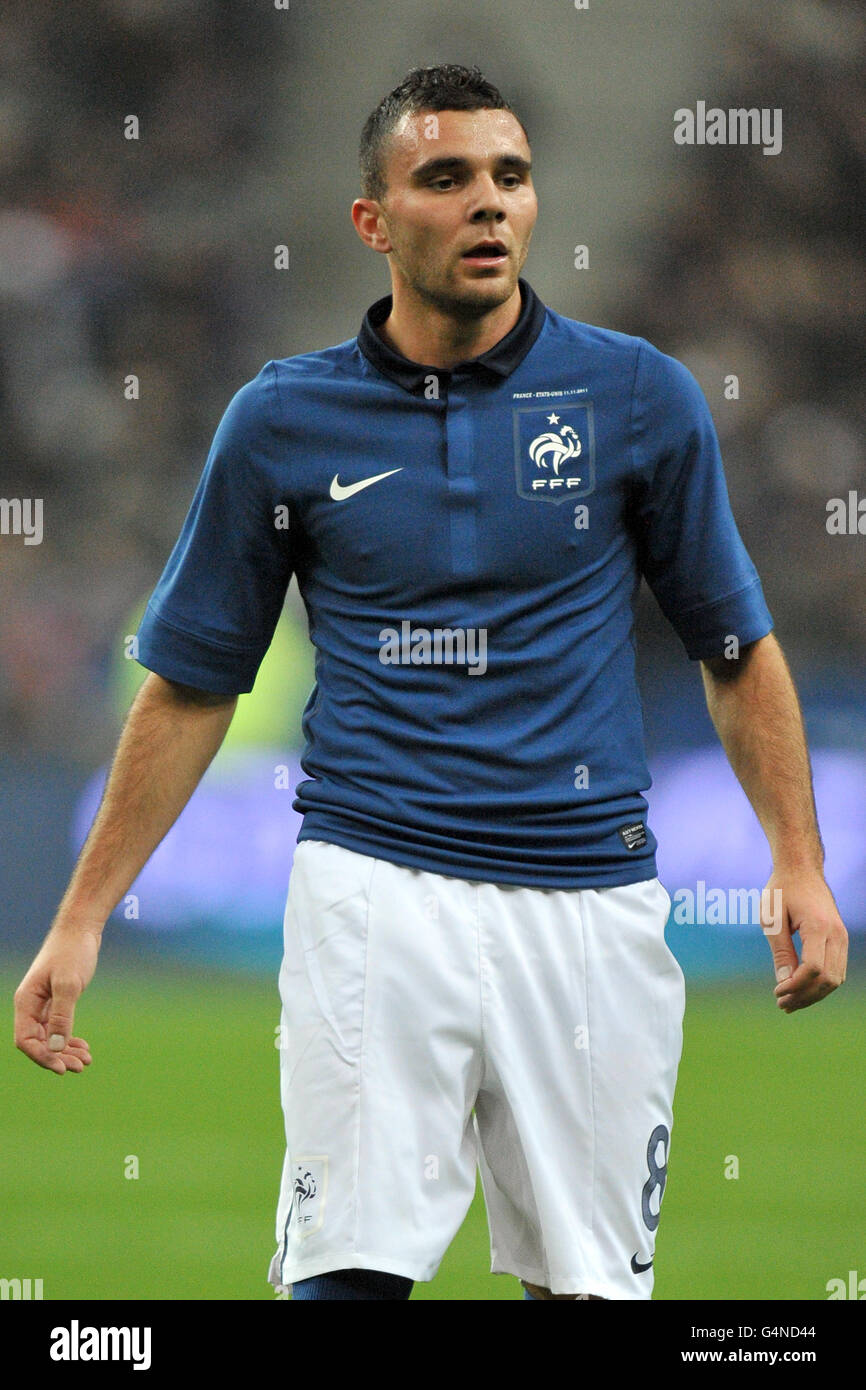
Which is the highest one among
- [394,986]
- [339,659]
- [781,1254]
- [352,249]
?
[352,249]

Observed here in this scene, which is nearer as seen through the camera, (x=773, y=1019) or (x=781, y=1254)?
(x=781, y=1254)

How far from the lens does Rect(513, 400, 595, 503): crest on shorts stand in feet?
7.79

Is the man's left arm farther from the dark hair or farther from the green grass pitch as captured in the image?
the green grass pitch

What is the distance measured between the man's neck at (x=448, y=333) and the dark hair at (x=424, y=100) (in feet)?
0.62

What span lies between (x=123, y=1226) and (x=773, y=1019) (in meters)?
3.11

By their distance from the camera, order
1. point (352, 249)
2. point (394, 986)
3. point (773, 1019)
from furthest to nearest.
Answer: point (352, 249), point (773, 1019), point (394, 986)

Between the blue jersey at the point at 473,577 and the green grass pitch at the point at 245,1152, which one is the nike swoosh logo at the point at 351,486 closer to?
the blue jersey at the point at 473,577

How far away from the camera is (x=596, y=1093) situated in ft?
7.59

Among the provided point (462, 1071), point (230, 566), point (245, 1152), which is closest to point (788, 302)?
point (245, 1152)

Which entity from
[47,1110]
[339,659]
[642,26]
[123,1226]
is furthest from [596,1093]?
[642,26]

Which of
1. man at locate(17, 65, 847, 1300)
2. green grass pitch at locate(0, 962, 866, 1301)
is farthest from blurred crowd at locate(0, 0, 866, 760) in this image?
man at locate(17, 65, 847, 1300)

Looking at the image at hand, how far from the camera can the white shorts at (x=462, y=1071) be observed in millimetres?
2254

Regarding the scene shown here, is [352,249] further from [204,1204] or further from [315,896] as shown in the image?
[315,896]

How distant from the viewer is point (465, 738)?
231 cm
